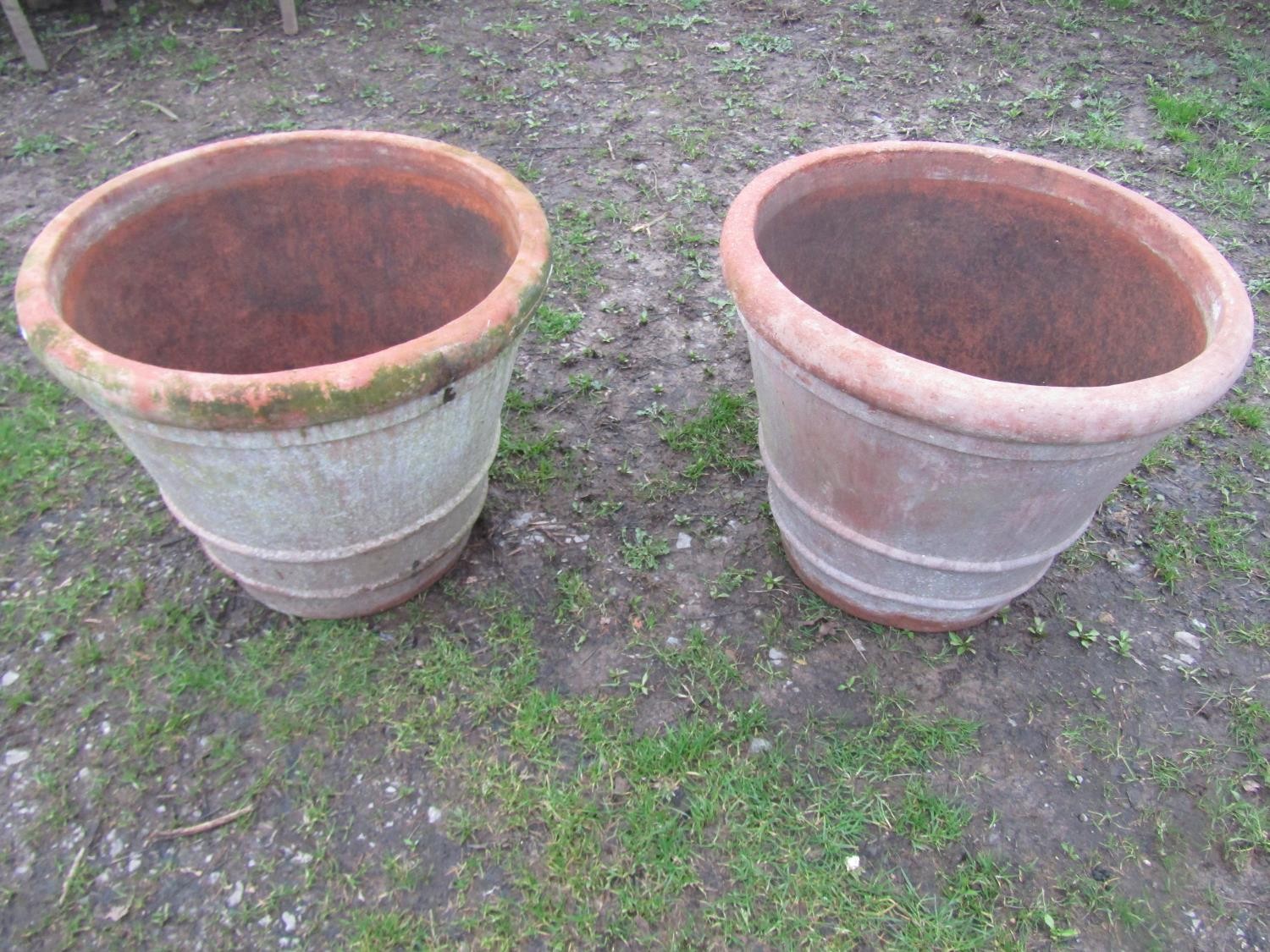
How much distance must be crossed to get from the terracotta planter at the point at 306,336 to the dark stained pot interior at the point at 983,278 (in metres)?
0.80

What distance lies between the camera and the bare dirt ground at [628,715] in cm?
185

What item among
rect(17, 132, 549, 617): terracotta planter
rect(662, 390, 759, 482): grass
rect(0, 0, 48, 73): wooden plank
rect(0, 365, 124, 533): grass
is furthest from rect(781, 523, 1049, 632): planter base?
rect(0, 0, 48, 73): wooden plank

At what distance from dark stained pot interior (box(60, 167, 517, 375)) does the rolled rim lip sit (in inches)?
26.3

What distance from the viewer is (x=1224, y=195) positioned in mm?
3959

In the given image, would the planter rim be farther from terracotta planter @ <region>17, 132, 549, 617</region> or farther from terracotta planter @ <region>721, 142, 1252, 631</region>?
terracotta planter @ <region>721, 142, 1252, 631</region>

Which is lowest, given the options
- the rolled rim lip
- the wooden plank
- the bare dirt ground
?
the bare dirt ground

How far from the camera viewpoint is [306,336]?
2.60 meters

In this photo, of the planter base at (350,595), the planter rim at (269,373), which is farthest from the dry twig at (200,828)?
the planter rim at (269,373)

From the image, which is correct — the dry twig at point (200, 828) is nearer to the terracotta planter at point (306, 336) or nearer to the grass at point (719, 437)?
the terracotta planter at point (306, 336)

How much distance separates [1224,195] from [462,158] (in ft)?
11.6

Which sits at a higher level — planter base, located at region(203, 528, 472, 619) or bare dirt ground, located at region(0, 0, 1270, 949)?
planter base, located at region(203, 528, 472, 619)

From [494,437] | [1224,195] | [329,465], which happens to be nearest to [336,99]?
[494,437]

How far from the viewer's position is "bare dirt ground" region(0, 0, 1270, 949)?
185cm

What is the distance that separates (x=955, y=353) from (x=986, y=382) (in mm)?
1095
